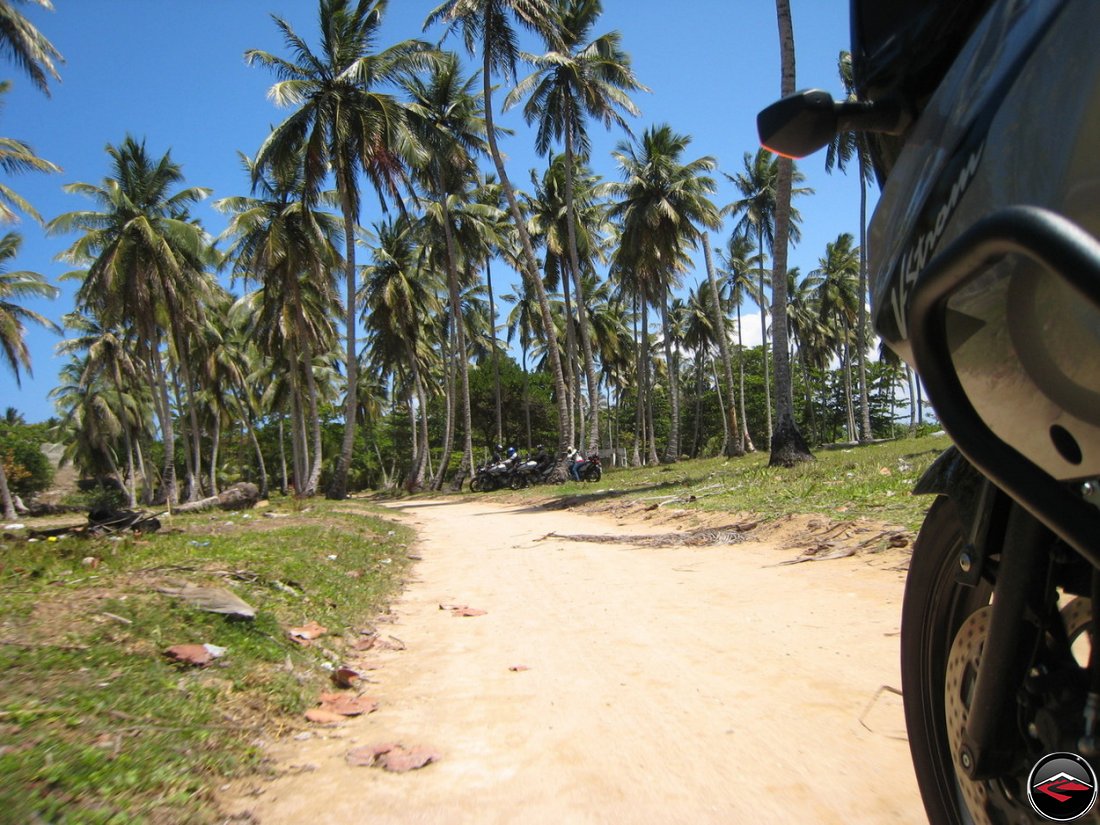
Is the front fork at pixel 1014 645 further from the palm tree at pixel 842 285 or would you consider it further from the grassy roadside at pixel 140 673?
the palm tree at pixel 842 285

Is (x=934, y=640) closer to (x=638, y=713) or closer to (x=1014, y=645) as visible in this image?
(x=1014, y=645)

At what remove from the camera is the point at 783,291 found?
1511cm

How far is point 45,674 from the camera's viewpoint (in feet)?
8.87

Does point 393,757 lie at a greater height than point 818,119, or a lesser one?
lesser

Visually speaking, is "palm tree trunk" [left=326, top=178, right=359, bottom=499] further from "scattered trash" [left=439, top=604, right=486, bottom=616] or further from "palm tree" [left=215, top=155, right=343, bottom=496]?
"scattered trash" [left=439, top=604, right=486, bottom=616]

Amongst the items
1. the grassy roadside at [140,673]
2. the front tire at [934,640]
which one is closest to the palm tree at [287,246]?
the grassy roadside at [140,673]

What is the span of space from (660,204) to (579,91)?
5534 millimetres

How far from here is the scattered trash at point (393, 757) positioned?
260 centimetres

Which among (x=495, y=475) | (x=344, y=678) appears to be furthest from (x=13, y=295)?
(x=344, y=678)

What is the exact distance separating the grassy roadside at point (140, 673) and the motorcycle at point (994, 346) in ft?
7.19

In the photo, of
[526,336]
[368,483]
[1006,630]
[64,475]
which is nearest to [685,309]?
[526,336]

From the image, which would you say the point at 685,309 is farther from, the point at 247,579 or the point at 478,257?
the point at 247,579

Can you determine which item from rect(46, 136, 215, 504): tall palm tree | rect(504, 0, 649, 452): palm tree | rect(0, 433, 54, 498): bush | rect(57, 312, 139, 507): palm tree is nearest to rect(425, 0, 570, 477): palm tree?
rect(504, 0, 649, 452): palm tree

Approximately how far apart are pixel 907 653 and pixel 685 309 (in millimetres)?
46528
